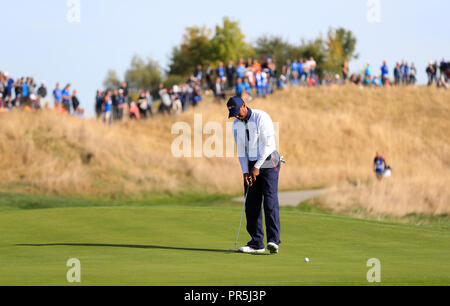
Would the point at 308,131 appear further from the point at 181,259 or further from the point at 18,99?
the point at 181,259

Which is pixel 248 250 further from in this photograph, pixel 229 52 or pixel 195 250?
pixel 229 52

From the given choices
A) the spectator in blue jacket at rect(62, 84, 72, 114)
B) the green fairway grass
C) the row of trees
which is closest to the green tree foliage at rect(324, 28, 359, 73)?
the row of trees

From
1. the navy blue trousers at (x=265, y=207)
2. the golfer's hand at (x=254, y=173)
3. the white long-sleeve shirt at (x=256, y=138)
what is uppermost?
the white long-sleeve shirt at (x=256, y=138)

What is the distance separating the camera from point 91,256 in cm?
976

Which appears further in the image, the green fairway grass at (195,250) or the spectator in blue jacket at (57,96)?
the spectator in blue jacket at (57,96)

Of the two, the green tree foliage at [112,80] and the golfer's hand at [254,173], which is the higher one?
the green tree foliage at [112,80]

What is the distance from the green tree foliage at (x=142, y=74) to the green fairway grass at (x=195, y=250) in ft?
301

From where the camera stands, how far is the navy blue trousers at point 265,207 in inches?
422

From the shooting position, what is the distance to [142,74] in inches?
4277

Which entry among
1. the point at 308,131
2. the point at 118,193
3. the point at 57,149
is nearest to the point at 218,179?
the point at 118,193

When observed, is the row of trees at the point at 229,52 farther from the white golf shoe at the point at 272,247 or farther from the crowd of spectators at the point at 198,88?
the white golf shoe at the point at 272,247

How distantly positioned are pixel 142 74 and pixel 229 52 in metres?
24.0

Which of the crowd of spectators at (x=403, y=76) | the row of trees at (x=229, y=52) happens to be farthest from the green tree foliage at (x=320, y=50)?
the crowd of spectators at (x=403, y=76)
